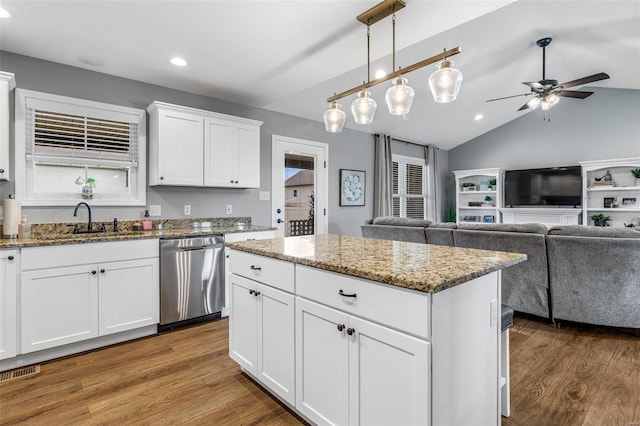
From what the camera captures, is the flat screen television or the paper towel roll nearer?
the paper towel roll

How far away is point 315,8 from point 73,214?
112 inches

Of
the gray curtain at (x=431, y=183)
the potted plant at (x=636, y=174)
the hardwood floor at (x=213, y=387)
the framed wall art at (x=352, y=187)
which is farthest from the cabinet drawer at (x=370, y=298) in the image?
the potted plant at (x=636, y=174)

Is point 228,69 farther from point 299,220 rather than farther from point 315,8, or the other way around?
point 299,220

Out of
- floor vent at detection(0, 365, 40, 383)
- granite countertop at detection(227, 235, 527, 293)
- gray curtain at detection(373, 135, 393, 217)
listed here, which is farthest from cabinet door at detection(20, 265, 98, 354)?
gray curtain at detection(373, 135, 393, 217)

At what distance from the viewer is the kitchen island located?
1.22 meters

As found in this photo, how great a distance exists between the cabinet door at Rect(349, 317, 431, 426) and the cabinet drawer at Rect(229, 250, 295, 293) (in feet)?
1.65

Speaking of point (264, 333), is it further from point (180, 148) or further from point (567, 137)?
point (567, 137)

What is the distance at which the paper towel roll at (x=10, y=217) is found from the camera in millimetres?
2646

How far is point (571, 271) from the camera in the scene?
2924 millimetres

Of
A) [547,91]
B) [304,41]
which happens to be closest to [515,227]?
[547,91]

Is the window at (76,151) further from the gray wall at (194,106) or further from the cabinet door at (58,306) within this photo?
the cabinet door at (58,306)

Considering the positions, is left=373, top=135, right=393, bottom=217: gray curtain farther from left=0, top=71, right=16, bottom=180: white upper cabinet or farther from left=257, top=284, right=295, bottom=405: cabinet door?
left=0, top=71, right=16, bottom=180: white upper cabinet

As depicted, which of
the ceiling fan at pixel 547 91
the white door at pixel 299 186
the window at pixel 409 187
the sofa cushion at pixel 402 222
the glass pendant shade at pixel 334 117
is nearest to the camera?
the glass pendant shade at pixel 334 117

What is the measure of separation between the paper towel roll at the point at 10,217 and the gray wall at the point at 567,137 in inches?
320
